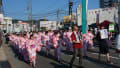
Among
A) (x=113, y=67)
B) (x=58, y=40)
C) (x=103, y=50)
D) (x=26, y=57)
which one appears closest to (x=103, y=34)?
(x=103, y=50)

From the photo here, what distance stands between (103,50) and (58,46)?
8.27 feet

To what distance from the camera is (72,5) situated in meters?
29.0

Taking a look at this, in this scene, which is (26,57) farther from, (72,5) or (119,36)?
(72,5)

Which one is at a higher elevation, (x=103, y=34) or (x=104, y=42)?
(x=103, y=34)

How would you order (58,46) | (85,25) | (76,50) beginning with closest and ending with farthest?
(76,50), (58,46), (85,25)

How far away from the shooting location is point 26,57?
9.23m

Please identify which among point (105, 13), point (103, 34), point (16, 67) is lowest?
point (16, 67)

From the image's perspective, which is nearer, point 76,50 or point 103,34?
point 76,50

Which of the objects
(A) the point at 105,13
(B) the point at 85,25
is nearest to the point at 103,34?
(B) the point at 85,25

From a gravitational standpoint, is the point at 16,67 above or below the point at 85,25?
below

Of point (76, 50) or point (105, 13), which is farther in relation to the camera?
point (105, 13)

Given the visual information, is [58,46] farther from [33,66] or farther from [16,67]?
[16,67]

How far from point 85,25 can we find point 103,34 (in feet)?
10.7

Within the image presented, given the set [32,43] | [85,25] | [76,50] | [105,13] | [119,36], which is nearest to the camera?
[119,36]
